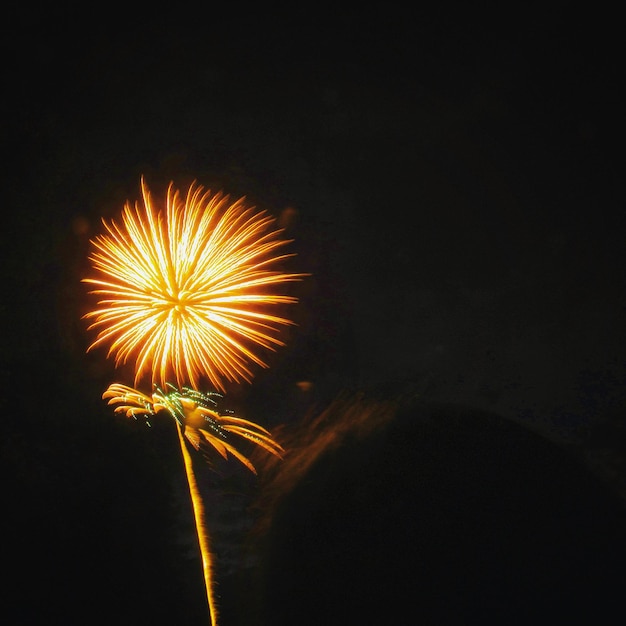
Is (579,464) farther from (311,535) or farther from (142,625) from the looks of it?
(142,625)

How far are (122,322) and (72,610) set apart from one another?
9.27m

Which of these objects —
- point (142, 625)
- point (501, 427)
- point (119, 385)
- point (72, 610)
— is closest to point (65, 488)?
point (72, 610)

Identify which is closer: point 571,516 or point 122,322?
point 122,322

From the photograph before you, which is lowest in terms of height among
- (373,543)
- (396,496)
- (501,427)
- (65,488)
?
(373,543)

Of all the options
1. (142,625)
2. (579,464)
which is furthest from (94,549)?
(579,464)

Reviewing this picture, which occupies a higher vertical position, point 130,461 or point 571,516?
point 130,461

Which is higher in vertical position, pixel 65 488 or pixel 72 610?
pixel 65 488

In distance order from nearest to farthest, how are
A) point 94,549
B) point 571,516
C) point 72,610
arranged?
point 571,516 → point 72,610 → point 94,549

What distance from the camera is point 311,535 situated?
13492 mm

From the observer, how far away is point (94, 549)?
1627 centimetres

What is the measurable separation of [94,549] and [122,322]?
9502mm

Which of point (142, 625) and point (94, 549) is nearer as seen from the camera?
point (142, 625)

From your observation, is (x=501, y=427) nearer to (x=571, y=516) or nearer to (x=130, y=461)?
(x=571, y=516)

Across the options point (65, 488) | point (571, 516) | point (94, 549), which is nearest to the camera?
point (571, 516)
